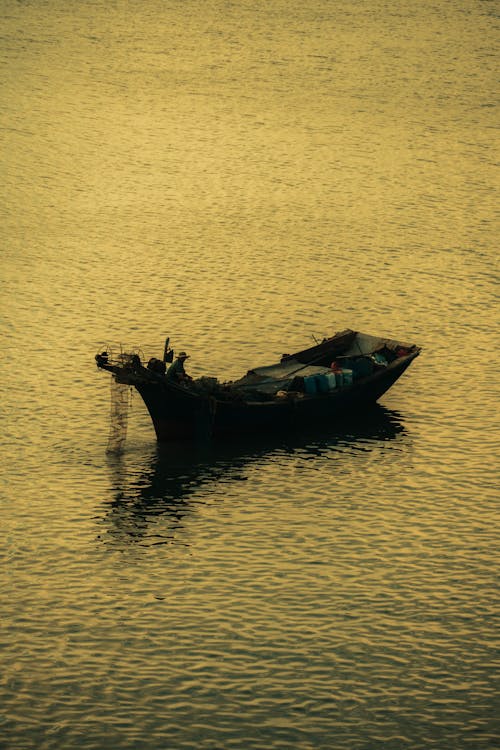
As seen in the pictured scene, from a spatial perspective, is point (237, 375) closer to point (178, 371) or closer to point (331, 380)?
point (331, 380)

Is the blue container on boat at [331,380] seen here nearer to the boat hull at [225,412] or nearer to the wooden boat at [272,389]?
the wooden boat at [272,389]

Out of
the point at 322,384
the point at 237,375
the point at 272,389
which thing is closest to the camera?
the point at 272,389

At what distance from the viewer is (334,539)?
49875mm

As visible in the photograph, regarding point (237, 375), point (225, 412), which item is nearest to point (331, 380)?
point (225, 412)

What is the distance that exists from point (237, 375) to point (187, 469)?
1005cm

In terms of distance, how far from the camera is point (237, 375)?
64000 mm

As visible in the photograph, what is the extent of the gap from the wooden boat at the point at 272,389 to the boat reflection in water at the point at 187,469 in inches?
23.7

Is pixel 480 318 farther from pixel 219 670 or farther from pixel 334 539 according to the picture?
pixel 219 670

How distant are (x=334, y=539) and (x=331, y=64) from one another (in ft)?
279

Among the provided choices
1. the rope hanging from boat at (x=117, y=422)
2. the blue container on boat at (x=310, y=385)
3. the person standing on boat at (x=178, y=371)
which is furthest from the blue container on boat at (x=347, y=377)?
the rope hanging from boat at (x=117, y=422)

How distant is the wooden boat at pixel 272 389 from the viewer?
54281 mm

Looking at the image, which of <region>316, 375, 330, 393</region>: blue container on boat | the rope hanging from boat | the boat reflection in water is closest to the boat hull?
<region>316, 375, 330, 393</region>: blue container on boat

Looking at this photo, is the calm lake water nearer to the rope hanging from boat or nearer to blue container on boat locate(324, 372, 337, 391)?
the rope hanging from boat

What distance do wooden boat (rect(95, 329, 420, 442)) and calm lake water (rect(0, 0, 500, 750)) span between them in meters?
0.97
